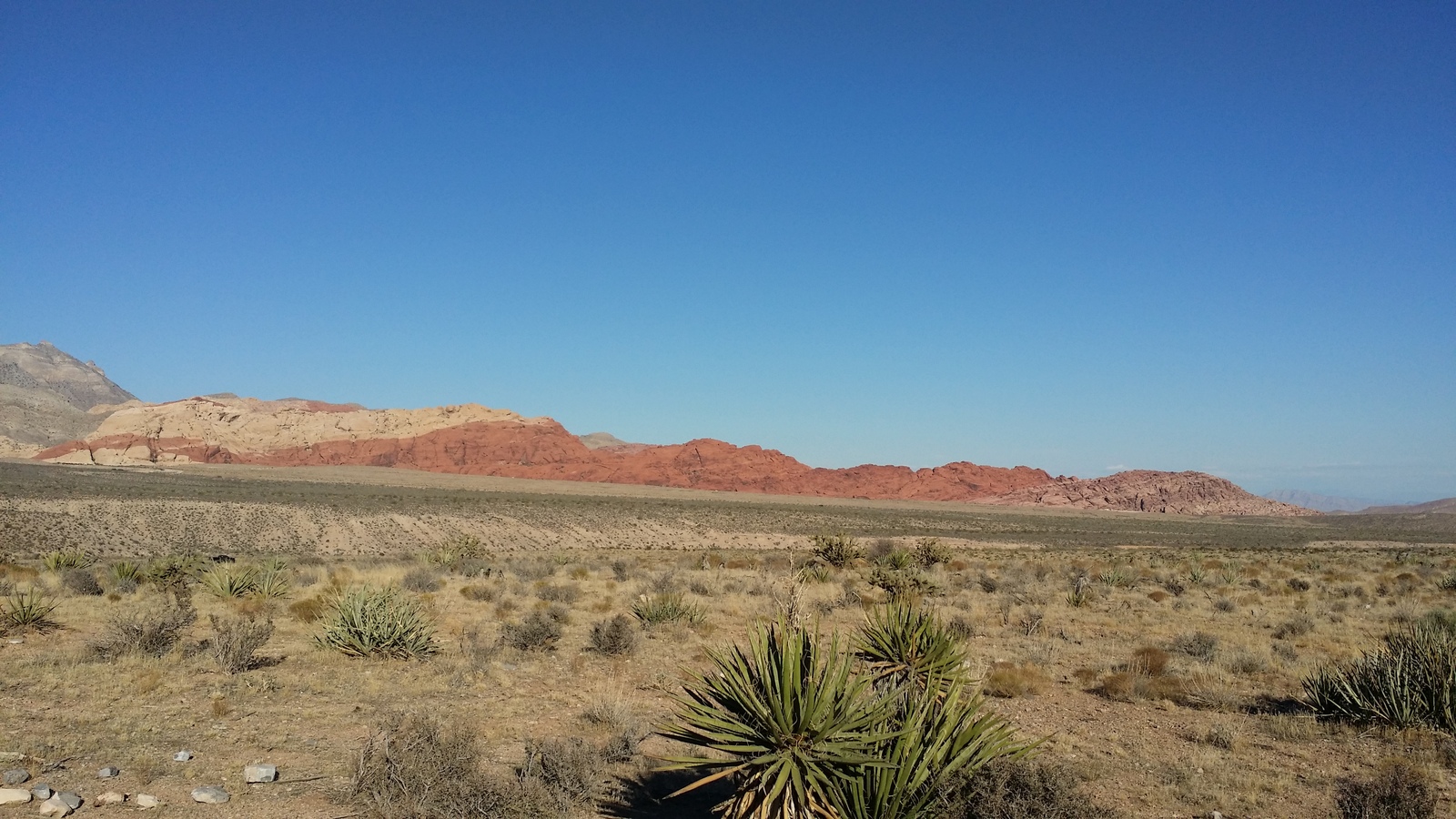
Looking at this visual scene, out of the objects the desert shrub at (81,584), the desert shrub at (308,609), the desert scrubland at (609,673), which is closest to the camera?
the desert scrubland at (609,673)

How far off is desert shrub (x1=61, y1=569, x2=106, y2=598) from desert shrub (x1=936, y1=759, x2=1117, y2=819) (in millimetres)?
16637

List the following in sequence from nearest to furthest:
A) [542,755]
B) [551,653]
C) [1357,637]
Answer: [542,755] → [551,653] → [1357,637]

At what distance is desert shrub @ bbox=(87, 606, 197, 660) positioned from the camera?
960 centimetres

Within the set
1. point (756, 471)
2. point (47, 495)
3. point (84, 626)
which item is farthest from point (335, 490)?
point (756, 471)

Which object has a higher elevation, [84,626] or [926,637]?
[926,637]

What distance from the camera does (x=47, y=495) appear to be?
41344 millimetres

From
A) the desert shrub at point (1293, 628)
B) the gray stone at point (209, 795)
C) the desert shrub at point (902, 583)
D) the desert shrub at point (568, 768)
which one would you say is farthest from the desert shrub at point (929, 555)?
the gray stone at point (209, 795)

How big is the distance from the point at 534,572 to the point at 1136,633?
14321 mm

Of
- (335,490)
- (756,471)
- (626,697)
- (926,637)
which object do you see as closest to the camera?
(926,637)

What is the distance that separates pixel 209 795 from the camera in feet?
18.6

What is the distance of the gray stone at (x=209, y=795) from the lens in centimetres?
563

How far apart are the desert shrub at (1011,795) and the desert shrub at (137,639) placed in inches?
373

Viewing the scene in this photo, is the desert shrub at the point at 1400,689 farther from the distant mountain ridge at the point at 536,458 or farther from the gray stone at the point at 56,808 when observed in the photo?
the distant mountain ridge at the point at 536,458

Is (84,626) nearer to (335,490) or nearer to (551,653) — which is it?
(551,653)
